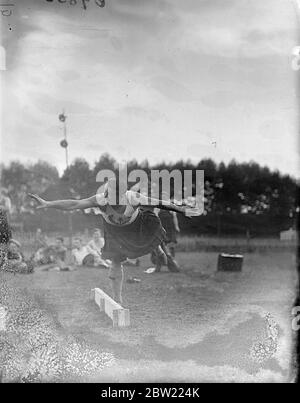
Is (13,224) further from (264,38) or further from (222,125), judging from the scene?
(264,38)

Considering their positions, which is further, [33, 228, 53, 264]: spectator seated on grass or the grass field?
[33, 228, 53, 264]: spectator seated on grass

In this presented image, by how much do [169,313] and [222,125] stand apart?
1.38 meters

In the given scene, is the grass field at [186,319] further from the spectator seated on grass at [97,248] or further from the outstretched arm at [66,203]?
the outstretched arm at [66,203]

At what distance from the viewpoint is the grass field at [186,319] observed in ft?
12.4

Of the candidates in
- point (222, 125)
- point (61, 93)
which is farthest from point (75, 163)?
point (222, 125)

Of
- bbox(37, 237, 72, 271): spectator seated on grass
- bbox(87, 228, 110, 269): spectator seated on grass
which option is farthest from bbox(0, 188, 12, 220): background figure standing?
bbox(87, 228, 110, 269): spectator seated on grass

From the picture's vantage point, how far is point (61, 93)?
383 centimetres

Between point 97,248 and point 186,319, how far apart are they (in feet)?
2.67

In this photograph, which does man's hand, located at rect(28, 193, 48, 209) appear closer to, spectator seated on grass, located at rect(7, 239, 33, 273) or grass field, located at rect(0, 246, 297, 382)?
spectator seated on grass, located at rect(7, 239, 33, 273)

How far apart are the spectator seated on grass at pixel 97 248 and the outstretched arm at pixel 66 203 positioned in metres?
0.20

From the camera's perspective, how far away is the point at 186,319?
3.90m

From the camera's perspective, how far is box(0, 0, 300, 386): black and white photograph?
378 centimetres

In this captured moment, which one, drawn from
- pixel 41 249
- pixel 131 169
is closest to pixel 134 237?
pixel 131 169

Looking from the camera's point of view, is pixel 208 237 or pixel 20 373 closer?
pixel 20 373
